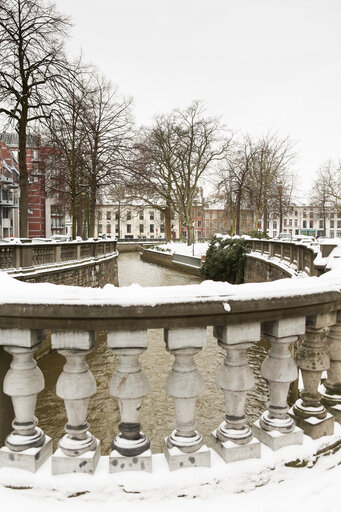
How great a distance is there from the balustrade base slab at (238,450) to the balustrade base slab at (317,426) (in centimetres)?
37

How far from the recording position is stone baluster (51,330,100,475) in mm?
1752

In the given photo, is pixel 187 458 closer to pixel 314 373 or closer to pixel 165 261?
pixel 314 373

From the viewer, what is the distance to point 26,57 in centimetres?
1426

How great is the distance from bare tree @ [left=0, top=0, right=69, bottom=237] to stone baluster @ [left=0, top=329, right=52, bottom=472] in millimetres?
14168

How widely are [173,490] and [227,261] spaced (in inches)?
862

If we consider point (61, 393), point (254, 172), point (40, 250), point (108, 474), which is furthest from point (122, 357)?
point (254, 172)

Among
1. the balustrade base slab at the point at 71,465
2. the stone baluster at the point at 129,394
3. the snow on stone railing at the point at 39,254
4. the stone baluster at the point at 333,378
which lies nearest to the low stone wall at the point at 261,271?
the snow on stone railing at the point at 39,254

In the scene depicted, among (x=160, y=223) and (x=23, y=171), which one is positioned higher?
(x=160, y=223)

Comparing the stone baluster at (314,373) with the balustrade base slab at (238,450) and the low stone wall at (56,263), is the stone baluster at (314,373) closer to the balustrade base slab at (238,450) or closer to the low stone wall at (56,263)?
the balustrade base slab at (238,450)

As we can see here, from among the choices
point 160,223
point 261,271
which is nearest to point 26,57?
point 261,271

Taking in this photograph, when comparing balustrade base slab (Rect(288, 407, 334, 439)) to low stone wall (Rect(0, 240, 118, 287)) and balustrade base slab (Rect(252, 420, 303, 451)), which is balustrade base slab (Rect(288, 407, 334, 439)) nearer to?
balustrade base slab (Rect(252, 420, 303, 451))

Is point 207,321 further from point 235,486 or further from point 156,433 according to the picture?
point 156,433

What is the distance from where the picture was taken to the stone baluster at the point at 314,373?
2.08m

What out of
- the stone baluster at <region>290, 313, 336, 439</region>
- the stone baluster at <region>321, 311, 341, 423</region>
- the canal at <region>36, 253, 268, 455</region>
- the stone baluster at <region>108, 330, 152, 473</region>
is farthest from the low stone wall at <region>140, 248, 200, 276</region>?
the stone baluster at <region>108, 330, 152, 473</region>
